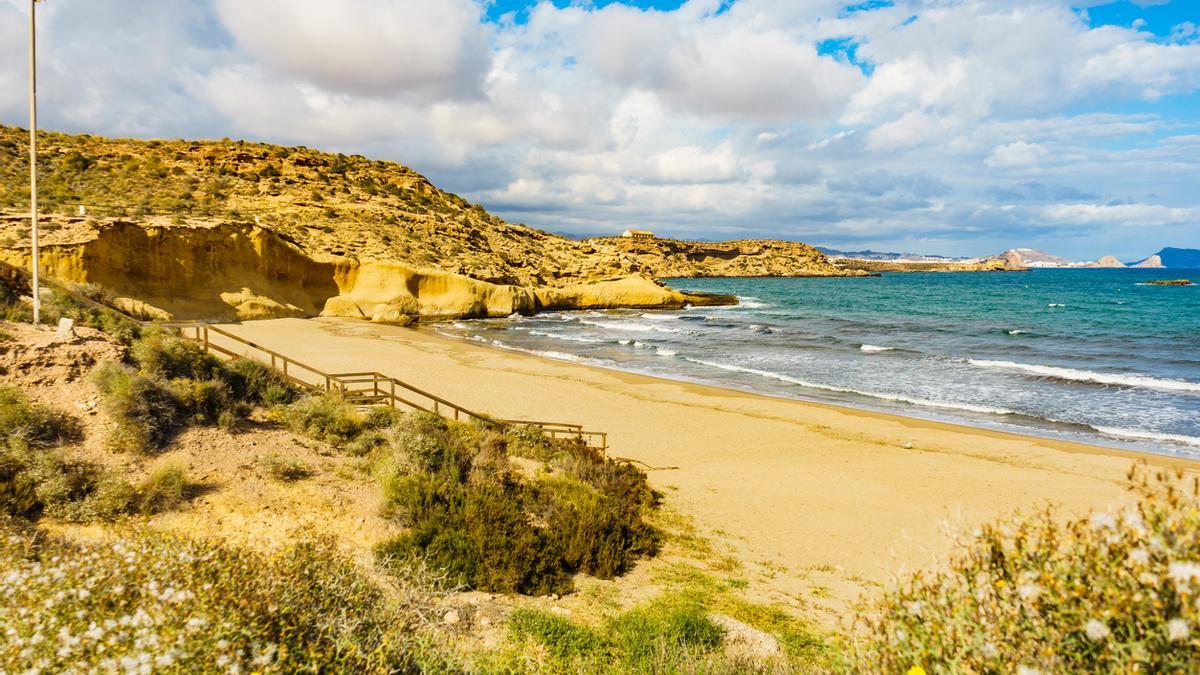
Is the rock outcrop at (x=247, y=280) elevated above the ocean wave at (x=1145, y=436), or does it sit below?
above

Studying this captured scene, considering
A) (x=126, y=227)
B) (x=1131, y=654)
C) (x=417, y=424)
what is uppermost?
(x=126, y=227)

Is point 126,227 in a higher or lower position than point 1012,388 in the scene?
higher

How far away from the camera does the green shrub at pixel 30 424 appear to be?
7.34 m

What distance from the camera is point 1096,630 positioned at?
2295 mm

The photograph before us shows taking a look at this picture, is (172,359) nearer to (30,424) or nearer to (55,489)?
(30,424)

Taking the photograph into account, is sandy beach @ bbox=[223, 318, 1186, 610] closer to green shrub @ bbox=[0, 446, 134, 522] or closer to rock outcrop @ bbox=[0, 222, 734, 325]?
rock outcrop @ bbox=[0, 222, 734, 325]

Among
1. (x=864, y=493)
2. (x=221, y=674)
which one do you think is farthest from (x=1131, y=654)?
(x=864, y=493)

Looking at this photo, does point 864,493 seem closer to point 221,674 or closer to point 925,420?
point 925,420

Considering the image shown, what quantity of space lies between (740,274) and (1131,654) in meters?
155

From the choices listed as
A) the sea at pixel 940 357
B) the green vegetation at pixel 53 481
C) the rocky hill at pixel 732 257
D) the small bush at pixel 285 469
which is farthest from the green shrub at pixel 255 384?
the rocky hill at pixel 732 257

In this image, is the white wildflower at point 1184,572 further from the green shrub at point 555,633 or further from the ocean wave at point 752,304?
the ocean wave at point 752,304

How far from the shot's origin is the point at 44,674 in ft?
9.80

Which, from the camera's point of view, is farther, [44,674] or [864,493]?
[864,493]

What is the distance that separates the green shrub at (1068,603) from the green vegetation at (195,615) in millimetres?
Answer: 3099
